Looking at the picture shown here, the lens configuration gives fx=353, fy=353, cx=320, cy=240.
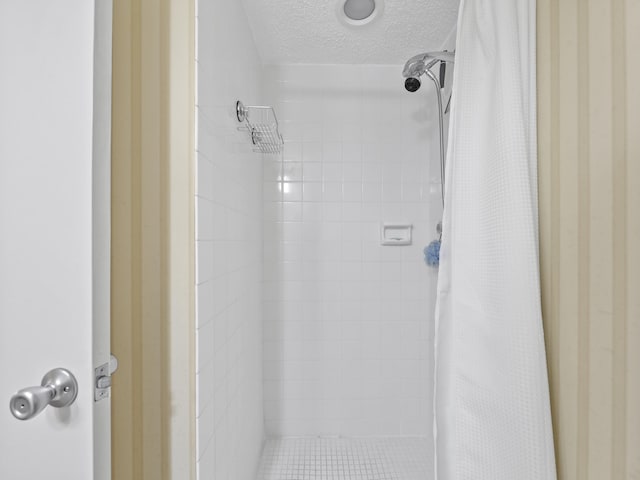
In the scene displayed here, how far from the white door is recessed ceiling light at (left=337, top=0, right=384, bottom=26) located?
45.5 inches

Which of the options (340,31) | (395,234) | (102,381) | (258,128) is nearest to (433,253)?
(395,234)

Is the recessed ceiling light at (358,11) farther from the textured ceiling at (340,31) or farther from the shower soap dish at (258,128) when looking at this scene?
the shower soap dish at (258,128)

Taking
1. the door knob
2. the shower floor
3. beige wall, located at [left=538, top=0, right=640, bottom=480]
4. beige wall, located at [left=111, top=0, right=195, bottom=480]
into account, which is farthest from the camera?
the shower floor

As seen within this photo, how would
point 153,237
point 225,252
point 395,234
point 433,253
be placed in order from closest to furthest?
point 153,237 → point 225,252 → point 433,253 → point 395,234

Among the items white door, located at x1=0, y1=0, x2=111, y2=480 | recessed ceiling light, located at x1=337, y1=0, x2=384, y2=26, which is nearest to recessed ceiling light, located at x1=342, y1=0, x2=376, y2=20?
recessed ceiling light, located at x1=337, y1=0, x2=384, y2=26

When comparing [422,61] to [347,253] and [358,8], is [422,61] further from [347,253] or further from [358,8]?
[347,253]

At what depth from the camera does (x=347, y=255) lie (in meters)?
1.94

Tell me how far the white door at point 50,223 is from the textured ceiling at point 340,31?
42.9 inches

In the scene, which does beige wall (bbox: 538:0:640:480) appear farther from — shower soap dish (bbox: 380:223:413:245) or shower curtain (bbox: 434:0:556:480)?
shower soap dish (bbox: 380:223:413:245)

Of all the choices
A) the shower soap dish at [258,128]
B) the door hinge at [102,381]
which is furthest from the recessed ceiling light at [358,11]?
the door hinge at [102,381]

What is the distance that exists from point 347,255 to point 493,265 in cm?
105

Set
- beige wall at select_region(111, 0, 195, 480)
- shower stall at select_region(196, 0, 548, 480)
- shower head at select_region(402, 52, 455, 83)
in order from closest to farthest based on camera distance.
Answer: beige wall at select_region(111, 0, 195, 480) < shower head at select_region(402, 52, 455, 83) < shower stall at select_region(196, 0, 548, 480)

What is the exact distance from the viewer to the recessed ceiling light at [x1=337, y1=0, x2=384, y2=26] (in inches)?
57.0

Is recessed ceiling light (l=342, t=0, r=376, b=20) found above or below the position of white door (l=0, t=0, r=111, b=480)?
above
